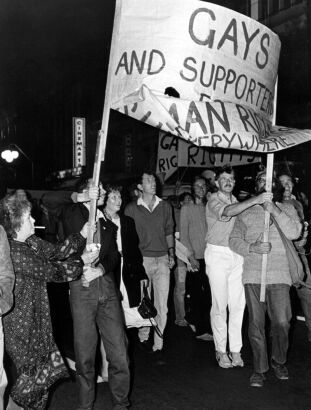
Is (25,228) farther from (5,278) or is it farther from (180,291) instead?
(180,291)

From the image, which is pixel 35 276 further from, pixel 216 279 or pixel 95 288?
pixel 216 279

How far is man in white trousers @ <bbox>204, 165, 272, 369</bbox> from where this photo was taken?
18.9ft

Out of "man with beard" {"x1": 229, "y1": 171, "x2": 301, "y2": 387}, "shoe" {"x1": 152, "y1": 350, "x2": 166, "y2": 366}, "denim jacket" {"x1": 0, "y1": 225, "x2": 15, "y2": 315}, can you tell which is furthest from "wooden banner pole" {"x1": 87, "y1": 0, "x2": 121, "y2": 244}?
"shoe" {"x1": 152, "y1": 350, "x2": 166, "y2": 366}

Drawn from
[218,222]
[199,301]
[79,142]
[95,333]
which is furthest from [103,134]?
[79,142]

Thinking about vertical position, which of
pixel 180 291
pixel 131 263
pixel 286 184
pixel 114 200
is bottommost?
pixel 180 291

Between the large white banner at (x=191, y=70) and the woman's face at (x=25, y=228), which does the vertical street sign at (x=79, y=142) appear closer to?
the large white banner at (x=191, y=70)

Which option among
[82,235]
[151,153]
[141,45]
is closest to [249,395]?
[82,235]

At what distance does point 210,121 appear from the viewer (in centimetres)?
453

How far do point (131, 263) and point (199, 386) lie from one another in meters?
1.35

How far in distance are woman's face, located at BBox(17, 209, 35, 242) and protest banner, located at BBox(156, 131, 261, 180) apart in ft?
14.3

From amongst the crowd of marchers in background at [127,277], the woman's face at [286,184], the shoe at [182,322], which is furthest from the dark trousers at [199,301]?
the woman's face at [286,184]

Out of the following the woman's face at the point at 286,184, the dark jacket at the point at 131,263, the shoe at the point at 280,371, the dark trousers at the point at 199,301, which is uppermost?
the woman's face at the point at 286,184

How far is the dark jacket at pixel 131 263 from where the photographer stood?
5.29m

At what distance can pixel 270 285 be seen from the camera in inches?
203
